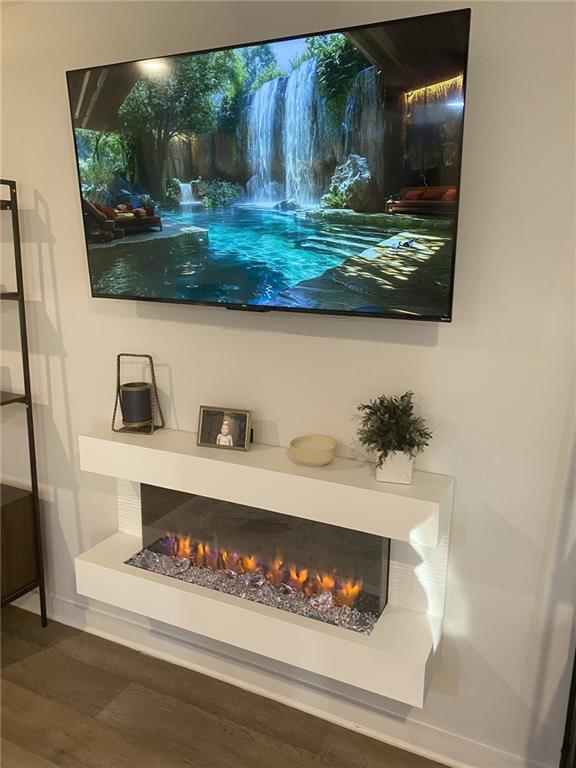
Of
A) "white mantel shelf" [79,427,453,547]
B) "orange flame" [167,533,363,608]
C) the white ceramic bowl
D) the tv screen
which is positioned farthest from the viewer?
"orange flame" [167,533,363,608]

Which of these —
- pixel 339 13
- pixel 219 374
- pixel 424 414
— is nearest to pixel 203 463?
pixel 219 374

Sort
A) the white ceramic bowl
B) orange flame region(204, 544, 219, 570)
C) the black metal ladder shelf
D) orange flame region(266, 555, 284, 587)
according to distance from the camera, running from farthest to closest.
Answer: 1. the black metal ladder shelf
2. orange flame region(204, 544, 219, 570)
3. orange flame region(266, 555, 284, 587)
4. the white ceramic bowl

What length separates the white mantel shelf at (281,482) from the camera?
1.70 meters

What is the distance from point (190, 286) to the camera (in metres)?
1.97

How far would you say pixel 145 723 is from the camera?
2146mm

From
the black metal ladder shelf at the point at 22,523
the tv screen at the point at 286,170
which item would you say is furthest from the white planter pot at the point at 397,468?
the black metal ladder shelf at the point at 22,523

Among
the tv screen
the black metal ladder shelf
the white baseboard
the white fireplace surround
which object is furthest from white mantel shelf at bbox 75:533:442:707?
the tv screen

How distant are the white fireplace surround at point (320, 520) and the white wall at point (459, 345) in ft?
0.36

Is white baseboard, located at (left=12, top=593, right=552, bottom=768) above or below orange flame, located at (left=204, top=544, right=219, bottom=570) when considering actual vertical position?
below

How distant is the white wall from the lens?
62.7 inches

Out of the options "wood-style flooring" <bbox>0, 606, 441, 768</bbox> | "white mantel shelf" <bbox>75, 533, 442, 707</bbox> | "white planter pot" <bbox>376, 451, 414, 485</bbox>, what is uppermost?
"white planter pot" <bbox>376, 451, 414, 485</bbox>

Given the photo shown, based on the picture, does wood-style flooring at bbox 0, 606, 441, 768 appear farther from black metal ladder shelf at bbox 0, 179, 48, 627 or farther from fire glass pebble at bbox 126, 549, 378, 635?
fire glass pebble at bbox 126, 549, 378, 635

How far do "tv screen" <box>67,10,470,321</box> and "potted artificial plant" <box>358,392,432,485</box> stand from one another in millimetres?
270

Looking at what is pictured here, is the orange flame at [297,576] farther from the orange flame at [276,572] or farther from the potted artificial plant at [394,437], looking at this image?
the potted artificial plant at [394,437]
